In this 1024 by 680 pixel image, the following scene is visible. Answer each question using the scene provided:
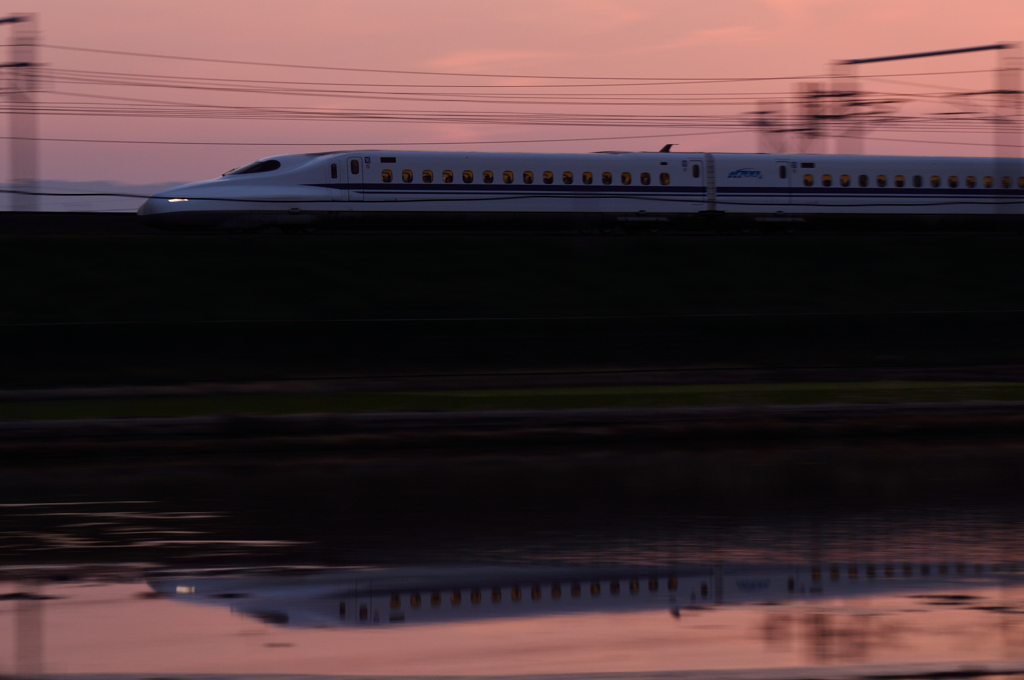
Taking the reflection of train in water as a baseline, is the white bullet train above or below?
above

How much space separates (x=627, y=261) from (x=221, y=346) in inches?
506

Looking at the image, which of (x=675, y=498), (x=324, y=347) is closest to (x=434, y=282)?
(x=324, y=347)

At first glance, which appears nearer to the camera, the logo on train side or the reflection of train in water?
the reflection of train in water

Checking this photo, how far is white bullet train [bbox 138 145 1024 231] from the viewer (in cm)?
3017

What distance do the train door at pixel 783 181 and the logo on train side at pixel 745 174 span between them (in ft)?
1.81

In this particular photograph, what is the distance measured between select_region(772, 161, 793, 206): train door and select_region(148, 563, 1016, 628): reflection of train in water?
29317 millimetres

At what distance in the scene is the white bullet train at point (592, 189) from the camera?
3017 centimetres

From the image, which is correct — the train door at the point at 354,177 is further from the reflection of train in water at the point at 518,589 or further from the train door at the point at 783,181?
the reflection of train in water at the point at 518,589

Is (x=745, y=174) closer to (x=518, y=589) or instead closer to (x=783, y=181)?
(x=783, y=181)

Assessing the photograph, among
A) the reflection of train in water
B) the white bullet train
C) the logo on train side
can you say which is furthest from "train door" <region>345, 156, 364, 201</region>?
the reflection of train in water

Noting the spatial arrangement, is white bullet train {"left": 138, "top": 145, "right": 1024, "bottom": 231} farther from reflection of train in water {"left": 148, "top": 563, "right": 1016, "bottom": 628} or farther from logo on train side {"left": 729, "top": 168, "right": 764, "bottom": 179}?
reflection of train in water {"left": 148, "top": 563, "right": 1016, "bottom": 628}

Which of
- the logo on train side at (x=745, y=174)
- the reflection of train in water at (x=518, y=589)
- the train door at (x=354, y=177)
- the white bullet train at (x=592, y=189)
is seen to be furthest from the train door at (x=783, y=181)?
the reflection of train in water at (x=518, y=589)

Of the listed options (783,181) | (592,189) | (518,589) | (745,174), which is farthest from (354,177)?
(518,589)

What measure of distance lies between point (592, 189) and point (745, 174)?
490cm
